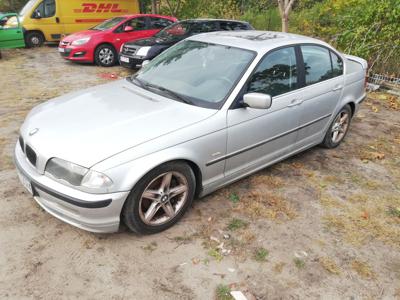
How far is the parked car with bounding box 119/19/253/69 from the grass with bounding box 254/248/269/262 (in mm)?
6425

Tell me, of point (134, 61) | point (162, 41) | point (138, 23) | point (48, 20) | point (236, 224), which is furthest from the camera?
point (48, 20)

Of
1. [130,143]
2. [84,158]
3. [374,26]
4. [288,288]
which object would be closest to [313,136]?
[288,288]

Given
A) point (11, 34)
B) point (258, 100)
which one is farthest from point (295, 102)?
point (11, 34)

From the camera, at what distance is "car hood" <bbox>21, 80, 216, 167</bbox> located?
269 cm

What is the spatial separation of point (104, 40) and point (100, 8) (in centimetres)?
442

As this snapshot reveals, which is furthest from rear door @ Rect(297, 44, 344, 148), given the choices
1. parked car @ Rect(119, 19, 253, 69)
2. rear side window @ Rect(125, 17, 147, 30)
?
rear side window @ Rect(125, 17, 147, 30)

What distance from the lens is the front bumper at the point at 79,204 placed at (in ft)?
8.58

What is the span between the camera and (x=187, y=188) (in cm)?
316

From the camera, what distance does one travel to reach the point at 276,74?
12.2ft

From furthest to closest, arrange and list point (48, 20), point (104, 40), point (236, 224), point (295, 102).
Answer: point (48, 20), point (104, 40), point (295, 102), point (236, 224)

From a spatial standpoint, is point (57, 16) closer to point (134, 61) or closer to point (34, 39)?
point (34, 39)

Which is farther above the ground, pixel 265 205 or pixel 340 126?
pixel 340 126

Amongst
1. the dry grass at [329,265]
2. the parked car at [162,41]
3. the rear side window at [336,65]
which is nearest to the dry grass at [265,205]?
the dry grass at [329,265]

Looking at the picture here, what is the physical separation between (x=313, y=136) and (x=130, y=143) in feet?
8.68
